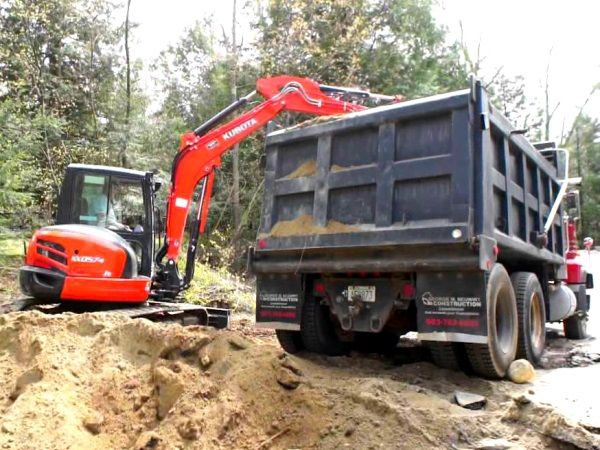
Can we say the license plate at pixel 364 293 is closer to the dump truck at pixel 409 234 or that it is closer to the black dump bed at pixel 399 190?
the dump truck at pixel 409 234

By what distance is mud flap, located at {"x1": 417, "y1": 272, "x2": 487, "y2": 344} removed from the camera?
15.6ft

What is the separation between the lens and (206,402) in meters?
3.75

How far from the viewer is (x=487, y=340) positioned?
15.4 ft

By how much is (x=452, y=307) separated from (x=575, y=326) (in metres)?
A: 5.11

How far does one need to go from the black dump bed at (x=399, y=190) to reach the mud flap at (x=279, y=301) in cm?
19

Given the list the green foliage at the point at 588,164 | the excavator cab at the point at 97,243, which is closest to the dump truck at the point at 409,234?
the excavator cab at the point at 97,243

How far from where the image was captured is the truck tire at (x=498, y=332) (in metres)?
4.89

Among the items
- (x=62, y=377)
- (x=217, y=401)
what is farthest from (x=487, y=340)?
(x=62, y=377)

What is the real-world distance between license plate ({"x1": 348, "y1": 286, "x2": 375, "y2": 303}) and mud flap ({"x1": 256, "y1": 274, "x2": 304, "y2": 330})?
683mm

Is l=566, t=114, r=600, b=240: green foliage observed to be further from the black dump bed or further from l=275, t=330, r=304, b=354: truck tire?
l=275, t=330, r=304, b=354: truck tire

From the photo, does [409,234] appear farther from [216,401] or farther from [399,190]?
[216,401]

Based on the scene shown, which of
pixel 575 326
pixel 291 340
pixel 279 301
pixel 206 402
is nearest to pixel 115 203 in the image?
pixel 279 301

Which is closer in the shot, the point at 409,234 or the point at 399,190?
the point at 409,234

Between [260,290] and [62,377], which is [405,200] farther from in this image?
[62,377]
